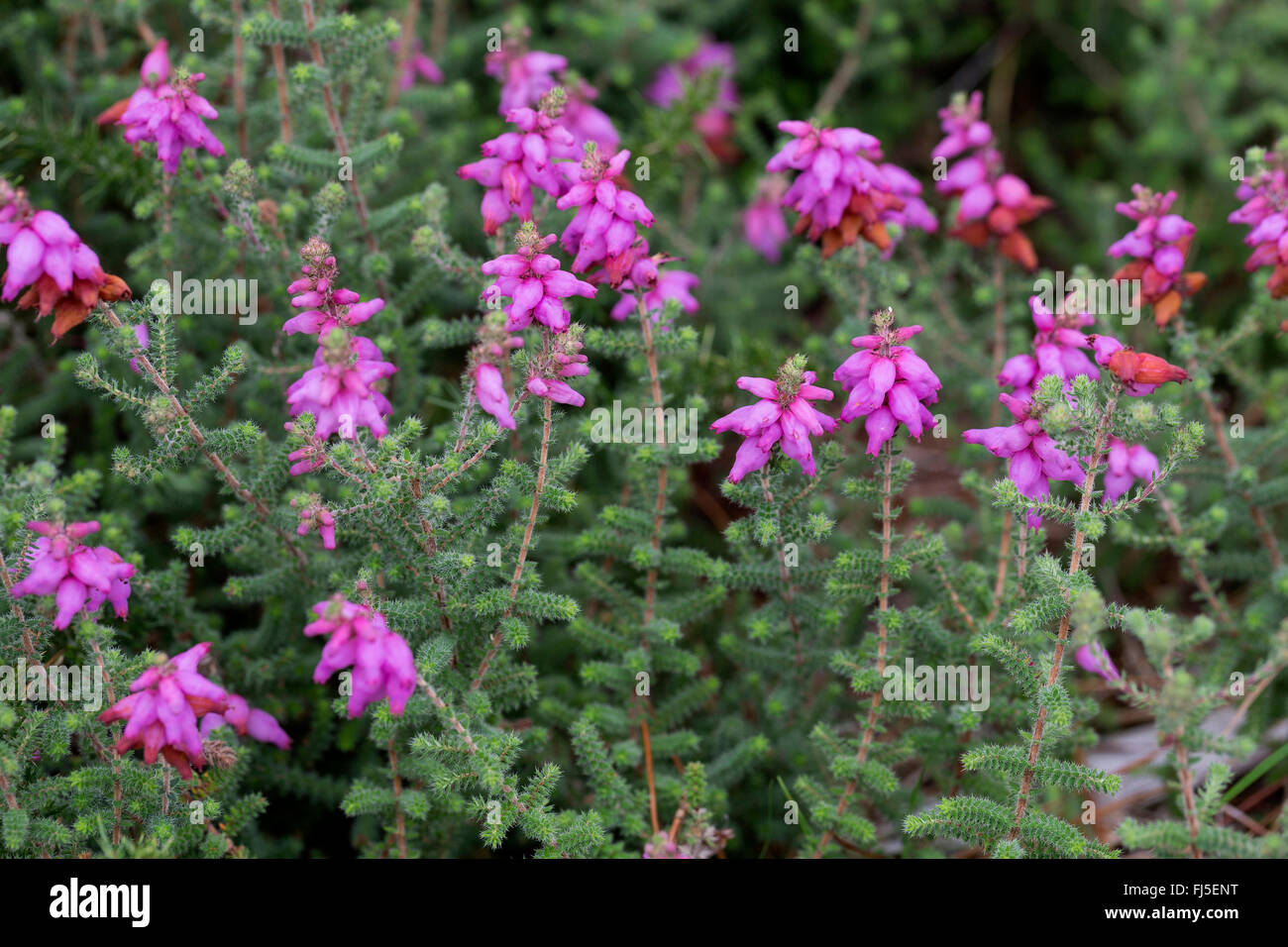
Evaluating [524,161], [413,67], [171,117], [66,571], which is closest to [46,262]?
[171,117]

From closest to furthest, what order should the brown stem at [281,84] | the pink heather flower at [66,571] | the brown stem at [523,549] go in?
the pink heather flower at [66,571], the brown stem at [523,549], the brown stem at [281,84]

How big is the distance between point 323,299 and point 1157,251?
107 inches

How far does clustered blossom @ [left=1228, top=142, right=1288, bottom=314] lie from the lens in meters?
3.52

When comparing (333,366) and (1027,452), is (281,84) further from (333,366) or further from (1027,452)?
(1027,452)

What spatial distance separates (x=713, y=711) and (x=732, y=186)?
3356 millimetres

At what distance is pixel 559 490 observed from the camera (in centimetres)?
327

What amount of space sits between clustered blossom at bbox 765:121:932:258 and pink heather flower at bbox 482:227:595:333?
847mm

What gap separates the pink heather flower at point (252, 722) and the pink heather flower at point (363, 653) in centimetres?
81

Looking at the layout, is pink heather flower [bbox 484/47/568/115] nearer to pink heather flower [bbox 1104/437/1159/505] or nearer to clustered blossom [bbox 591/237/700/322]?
clustered blossom [bbox 591/237/700/322]

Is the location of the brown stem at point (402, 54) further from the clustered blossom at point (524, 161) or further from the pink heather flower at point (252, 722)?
the pink heather flower at point (252, 722)

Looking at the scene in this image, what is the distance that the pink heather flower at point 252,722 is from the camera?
3.46 meters

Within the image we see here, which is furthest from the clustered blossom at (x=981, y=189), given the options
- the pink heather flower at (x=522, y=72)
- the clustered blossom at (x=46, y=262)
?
the clustered blossom at (x=46, y=262)

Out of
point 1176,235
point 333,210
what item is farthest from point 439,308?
point 1176,235

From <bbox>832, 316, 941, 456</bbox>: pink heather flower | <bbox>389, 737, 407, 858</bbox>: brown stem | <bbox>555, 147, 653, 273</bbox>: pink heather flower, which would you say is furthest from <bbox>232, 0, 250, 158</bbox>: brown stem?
<bbox>832, 316, 941, 456</bbox>: pink heather flower
